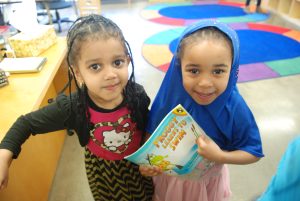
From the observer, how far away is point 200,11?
16.2 ft

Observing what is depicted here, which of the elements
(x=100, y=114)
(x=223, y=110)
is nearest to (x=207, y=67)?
(x=223, y=110)

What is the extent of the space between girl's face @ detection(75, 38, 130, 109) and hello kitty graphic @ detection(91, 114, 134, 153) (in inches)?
5.1

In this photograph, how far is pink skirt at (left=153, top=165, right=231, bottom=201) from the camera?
94cm

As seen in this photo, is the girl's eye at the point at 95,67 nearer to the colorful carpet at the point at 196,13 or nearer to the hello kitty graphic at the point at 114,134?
the hello kitty graphic at the point at 114,134

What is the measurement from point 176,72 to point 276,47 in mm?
3106

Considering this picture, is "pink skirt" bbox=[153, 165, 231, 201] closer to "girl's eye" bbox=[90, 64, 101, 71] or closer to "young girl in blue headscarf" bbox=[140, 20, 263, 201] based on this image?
"young girl in blue headscarf" bbox=[140, 20, 263, 201]

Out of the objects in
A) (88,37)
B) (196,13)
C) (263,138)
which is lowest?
(263,138)

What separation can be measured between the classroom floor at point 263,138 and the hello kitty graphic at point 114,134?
77cm

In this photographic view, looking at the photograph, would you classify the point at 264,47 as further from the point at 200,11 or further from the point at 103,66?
the point at 103,66

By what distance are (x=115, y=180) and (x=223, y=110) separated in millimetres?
511

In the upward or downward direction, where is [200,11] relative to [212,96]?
downward

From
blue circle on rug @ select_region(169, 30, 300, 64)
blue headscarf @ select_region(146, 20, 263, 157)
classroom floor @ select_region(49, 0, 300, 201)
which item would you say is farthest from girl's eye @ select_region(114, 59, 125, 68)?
blue circle on rug @ select_region(169, 30, 300, 64)

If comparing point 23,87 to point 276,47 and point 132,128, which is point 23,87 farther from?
point 276,47

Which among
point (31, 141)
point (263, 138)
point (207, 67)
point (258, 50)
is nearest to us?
point (207, 67)
